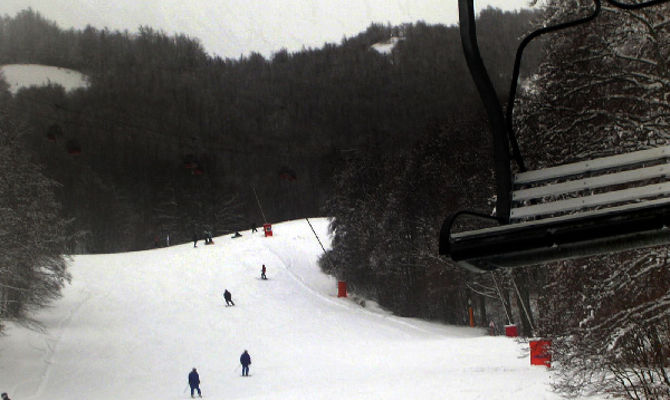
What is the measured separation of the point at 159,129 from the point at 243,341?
1332 centimetres

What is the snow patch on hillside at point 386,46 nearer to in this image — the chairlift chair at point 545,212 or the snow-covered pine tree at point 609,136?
the snow-covered pine tree at point 609,136

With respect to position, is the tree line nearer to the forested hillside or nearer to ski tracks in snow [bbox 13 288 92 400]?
the forested hillside

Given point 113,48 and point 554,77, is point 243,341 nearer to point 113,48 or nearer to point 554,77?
point 113,48

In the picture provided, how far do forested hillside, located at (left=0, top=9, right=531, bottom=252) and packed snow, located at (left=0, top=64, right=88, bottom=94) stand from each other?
461 mm

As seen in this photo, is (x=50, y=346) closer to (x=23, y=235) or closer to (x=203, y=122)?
(x=23, y=235)

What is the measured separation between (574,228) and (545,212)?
0.21 meters

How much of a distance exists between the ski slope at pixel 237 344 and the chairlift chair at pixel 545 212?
11.8 meters

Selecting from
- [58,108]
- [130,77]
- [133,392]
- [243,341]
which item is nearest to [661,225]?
[133,392]

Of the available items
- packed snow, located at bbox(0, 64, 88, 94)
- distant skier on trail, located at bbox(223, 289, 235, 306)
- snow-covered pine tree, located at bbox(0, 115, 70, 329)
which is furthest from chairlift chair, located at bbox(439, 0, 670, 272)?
packed snow, located at bbox(0, 64, 88, 94)

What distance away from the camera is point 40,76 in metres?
34.2

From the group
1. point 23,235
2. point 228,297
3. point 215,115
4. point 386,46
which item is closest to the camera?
point 23,235

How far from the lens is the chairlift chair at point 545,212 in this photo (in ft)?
5.52

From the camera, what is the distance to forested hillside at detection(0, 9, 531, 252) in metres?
24.7

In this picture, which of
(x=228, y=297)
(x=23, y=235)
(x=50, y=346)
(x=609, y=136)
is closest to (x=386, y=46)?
(x=228, y=297)
